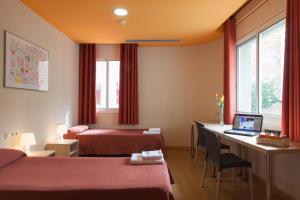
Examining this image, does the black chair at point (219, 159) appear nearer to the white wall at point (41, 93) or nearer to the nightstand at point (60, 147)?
the nightstand at point (60, 147)

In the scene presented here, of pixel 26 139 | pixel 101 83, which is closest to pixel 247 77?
pixel 101 83

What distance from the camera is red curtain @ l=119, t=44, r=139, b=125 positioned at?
212 inches

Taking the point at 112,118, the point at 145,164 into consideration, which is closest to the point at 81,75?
the point at 112,118

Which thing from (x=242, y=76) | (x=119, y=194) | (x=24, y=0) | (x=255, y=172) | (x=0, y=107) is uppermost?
(x=24, y=0)

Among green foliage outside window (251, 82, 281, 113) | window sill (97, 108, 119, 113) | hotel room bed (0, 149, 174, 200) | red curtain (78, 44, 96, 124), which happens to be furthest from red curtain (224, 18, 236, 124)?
red curtain (78, 44, 96, 124)

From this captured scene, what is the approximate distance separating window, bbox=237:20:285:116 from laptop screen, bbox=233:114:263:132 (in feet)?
0.98

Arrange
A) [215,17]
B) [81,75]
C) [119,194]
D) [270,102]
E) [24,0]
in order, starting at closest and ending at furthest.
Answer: [119,194], [24,0], [270,102], [215,17], [81,75]

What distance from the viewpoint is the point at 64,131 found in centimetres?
425

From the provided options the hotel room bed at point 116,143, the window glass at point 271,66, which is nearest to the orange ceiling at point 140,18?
the window glass at point 271,66

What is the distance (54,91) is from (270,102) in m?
3.55

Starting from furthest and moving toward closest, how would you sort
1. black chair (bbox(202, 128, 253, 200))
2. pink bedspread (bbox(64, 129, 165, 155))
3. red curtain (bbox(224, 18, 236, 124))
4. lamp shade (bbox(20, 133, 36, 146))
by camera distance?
pink bedspread (bbox(64, 129, 165, 155)), red curtain (bbox(224, 18, 236, 124)), lamp shade (bbox(20, 133, 36, 146)), black chair (bbox(202, 128, 253, 200))

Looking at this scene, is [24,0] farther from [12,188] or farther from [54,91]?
[12,188]

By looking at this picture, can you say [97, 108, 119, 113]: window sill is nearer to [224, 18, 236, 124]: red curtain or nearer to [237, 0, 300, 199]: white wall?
[224, 18, 236, 124]: red curtain

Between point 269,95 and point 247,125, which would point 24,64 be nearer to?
point 247,125
